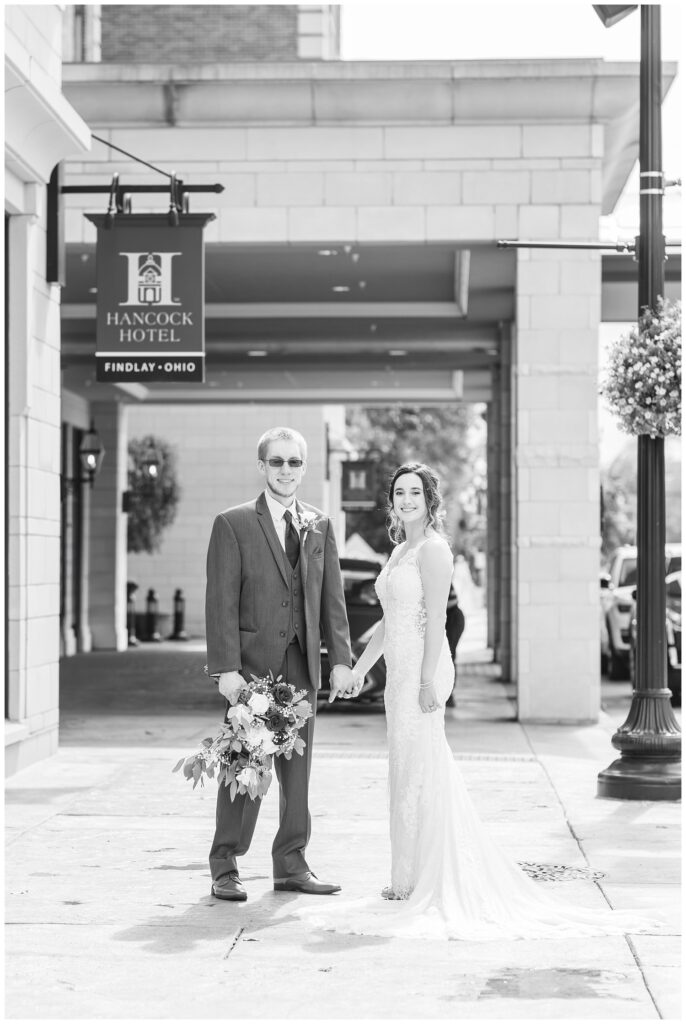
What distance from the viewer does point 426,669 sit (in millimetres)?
6320

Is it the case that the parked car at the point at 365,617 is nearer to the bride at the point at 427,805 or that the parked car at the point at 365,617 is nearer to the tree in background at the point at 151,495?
the bride at the point at 427,805

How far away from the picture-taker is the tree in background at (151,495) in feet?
102

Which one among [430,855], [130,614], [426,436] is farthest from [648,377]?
[426,436]

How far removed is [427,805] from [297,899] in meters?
0.73

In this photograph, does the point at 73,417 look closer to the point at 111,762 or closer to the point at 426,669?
the point at 111,762

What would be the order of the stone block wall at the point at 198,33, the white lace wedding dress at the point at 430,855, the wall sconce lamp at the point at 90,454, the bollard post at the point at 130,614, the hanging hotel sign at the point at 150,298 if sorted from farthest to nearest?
1. the bollard post at the point at 130,614
2. the stone block wall at the point at 198,33
3. the wall sconce lamp at the point at 90,454
4. the hanging hotel sign at the point at 150,298
5. the white lace wedding dress at the point at 430,855

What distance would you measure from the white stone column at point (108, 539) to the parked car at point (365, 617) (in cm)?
1160

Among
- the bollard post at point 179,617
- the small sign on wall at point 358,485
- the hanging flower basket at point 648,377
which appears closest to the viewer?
the hanging flower basket at point 648,377

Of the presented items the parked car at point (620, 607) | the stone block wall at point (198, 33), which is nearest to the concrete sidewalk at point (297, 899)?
the parked car at point (620, 607)

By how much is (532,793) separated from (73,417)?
18283 millimetres

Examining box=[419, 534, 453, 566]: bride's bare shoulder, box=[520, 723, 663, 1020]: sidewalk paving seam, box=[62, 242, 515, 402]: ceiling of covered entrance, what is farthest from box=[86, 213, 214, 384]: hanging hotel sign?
box=[419, 534, 453, 566]: bride's bare shoulder

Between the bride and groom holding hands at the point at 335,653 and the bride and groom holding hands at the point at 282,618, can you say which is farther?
the bride and groom holding hands at the point at 282,618

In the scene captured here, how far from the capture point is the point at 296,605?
644 cm

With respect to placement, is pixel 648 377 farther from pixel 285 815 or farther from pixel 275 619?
pixel 285 815
